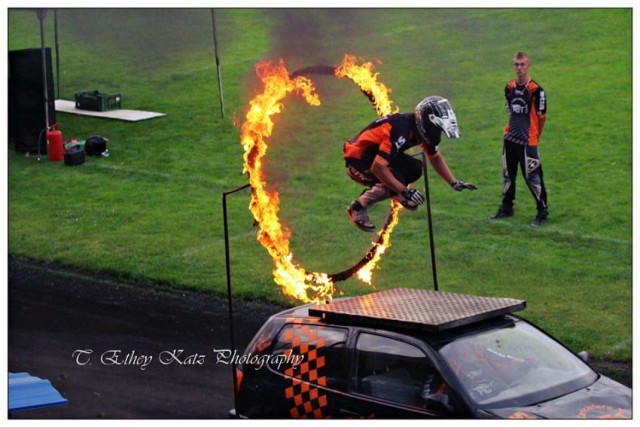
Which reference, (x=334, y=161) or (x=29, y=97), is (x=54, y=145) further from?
(x=334, y=161)

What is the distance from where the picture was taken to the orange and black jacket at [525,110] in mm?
18484

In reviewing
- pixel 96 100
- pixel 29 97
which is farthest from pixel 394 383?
pixel 96 100

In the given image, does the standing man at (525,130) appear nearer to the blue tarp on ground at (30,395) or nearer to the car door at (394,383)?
the car door at (394,383)

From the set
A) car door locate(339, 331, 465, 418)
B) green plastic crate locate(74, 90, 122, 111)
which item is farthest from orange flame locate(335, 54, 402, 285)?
green plastic crate locate(74, 90, 122, 111)

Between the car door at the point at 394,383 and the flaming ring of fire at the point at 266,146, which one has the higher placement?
the flaming ring of fire at the point at 266,146

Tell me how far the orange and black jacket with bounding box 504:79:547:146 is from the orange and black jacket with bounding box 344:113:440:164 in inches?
315

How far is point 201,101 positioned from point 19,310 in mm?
12999

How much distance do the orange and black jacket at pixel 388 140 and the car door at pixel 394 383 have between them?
66.2 inches

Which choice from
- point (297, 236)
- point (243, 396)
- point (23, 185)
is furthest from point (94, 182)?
point (243, 396)

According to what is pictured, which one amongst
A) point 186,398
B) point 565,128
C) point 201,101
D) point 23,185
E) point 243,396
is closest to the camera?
point 243,396

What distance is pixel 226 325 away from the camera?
14.8 metres

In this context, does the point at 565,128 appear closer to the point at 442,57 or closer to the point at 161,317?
the point at 442,57

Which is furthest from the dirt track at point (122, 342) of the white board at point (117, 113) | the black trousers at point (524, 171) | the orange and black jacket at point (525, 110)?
the white board at point (117, 113)

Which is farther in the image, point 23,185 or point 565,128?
point 565,128
